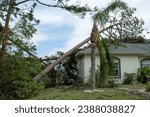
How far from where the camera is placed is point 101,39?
2122 cm

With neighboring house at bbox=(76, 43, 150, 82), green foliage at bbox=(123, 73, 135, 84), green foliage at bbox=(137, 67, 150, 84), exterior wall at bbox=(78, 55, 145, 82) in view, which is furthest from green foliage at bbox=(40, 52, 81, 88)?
green foliage at bbox=(137, 67, 150, 84)

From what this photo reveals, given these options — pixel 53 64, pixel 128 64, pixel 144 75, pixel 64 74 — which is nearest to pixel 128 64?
pixel 128 64

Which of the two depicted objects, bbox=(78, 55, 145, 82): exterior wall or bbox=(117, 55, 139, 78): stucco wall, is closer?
bbox=(78, 55, 145, 82): exterior wall

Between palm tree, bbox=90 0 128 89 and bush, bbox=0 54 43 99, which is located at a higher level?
palm tree, bbox=90 0 128 89

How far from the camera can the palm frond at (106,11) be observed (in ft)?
68.4

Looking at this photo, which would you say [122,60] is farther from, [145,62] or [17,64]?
[17,64]

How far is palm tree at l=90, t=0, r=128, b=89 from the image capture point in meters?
20.4

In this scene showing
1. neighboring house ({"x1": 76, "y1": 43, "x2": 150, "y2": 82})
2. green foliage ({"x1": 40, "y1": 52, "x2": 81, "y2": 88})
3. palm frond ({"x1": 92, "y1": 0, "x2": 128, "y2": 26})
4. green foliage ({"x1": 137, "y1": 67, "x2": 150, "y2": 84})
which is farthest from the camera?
neighboring house ({"x1": 76, "y1": 43, "x2": 150, "y2": 82})

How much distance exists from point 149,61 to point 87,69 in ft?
18.7

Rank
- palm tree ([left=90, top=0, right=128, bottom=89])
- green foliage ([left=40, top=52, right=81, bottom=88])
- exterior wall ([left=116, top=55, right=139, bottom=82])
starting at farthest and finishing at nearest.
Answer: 1. exterior wall ([left=116, top=55, right=139, bottom=82])
2. green foliage ([left=40, top=52, right=81, bottom=88])
3. palm tree ([left=90, top=0, right=128, bottom=89])

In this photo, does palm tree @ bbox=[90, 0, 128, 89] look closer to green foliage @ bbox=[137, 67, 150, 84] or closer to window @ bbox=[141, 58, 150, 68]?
green foliage @ bbox=[137, 67, 150, 84]

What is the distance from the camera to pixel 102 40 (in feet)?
69.5

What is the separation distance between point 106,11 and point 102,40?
165 cm

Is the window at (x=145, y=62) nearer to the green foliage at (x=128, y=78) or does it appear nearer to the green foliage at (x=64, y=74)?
the green foliage at (x=128, y=78)
